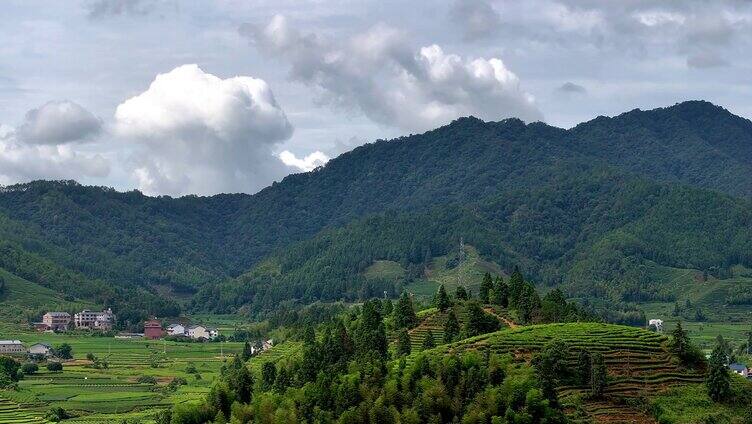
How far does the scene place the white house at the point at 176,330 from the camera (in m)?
159

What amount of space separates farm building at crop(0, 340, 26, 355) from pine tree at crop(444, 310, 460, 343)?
64.1m

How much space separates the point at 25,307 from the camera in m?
156

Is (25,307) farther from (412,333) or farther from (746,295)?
(746,295)

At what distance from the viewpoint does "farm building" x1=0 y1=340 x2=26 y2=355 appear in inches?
4611

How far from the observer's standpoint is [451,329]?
72062mm

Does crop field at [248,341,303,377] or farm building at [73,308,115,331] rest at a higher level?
farm building at [73,308,115,331]

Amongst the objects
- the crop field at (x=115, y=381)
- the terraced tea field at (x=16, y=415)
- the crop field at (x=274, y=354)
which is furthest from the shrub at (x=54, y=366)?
the terraced tea field at (x=16, y=415)

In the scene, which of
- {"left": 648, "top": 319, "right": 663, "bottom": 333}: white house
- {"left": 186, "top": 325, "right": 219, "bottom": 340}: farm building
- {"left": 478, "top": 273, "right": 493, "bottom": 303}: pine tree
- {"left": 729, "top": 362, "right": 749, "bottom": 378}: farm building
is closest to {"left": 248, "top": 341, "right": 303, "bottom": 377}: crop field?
{"left": 478, "top": 273, "right": 493, "bottom": 303}: pine tree

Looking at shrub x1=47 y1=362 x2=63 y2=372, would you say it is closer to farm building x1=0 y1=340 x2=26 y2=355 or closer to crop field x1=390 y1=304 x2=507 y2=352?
farm building x1=0 y1=340 x2=26 y2=355

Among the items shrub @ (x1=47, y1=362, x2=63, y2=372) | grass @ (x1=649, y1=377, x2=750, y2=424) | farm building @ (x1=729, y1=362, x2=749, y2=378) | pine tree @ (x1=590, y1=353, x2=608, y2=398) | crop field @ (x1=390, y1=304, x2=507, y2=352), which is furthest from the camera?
shrub @ (x1=47, y1=362, x2=63, y2=372)

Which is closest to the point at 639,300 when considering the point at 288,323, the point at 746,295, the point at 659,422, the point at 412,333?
the point at 746,295

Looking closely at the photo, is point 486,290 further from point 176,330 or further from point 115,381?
point 176,330

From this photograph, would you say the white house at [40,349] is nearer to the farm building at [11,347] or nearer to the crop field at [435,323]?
the farm building at [11,347]

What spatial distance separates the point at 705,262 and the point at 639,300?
23.0 metres
